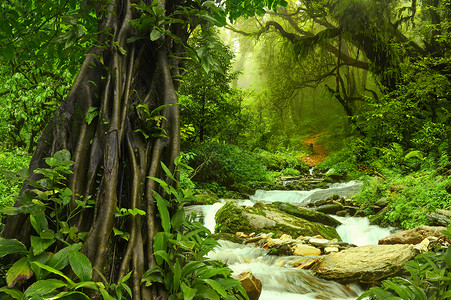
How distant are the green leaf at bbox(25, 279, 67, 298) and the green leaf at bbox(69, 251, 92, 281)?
0.25 feet

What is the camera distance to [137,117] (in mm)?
1870

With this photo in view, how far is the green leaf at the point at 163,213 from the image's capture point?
1.62m

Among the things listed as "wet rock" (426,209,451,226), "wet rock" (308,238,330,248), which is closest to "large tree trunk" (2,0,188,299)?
"wet rock" (308,238,330,248)

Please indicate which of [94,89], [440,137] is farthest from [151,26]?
[440,137]

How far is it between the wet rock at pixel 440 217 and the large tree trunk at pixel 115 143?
6.03 metres

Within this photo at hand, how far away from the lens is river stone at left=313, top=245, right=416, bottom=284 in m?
3.89

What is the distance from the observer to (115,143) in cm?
166

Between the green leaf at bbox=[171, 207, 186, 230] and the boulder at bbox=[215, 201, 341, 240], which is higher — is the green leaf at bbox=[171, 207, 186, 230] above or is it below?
above

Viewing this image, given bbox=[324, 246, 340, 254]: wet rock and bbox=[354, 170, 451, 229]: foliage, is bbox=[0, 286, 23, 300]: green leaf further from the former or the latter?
bbox=[354, 170, 451, 229]: foliage

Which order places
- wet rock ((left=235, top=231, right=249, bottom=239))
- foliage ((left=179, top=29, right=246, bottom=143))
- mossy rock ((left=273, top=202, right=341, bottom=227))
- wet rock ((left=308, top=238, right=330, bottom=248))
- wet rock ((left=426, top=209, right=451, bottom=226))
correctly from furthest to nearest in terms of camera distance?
foliage ((left=179, top=29, right=246, bottom=143)) < mossy rock ((left=273, top=202, right=341, bottom=227)) < wet rock ((left=235, top=231, right=249, bottom=239)) < wet rock ((left=426, top=209, right=451, bottom=226)) < wet rock ((left=308, top=238, right=330, bottom=248))

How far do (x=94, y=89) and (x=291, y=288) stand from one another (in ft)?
12.8

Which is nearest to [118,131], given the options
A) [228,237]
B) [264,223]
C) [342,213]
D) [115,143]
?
[115,143]

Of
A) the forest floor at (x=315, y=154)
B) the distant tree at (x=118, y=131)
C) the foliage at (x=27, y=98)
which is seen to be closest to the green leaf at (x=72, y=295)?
the distant tree at (x=118, y=131)

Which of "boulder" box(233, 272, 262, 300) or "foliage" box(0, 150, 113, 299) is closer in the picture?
"foliage" box(0, 150, 113, 299)
